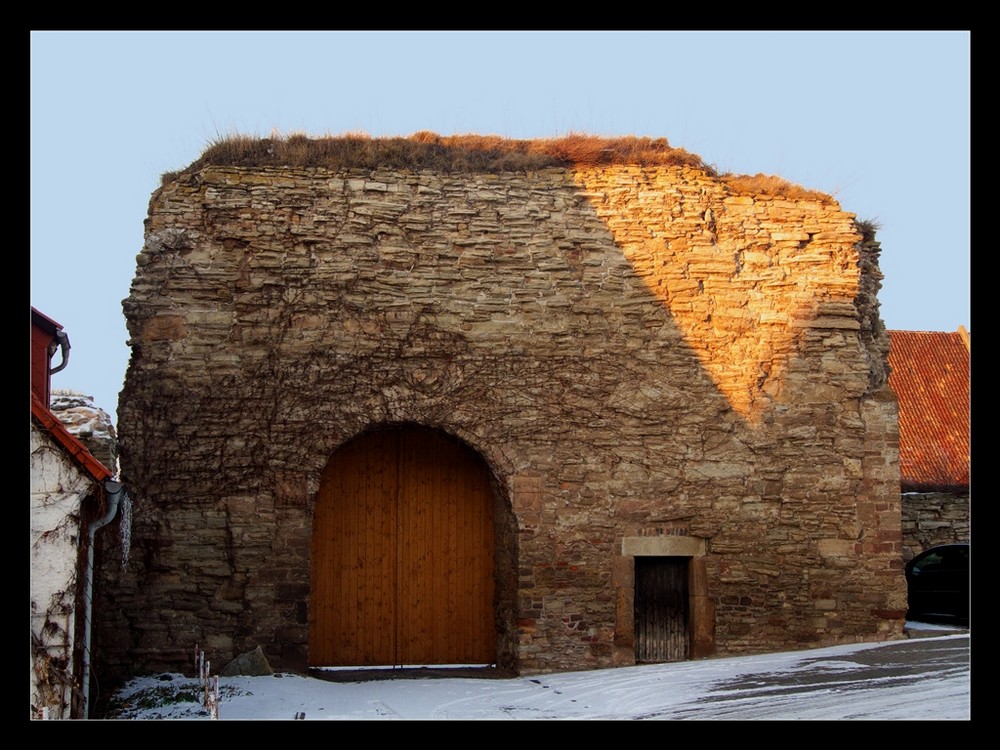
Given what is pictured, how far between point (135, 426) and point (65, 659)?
155 inches

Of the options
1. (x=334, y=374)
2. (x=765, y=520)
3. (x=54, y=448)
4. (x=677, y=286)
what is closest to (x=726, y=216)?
(x=677, y=286)

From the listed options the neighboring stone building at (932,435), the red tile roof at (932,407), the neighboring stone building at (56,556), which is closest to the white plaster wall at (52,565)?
the neighboring stone building at (56,556)

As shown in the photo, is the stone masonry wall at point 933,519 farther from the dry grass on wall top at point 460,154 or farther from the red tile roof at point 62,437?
the red tile roof at point 62,437

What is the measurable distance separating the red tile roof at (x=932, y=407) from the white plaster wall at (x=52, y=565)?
572 inches

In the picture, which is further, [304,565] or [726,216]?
[726,216]

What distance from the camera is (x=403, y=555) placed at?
12.7m

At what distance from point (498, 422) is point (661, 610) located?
265 centimetres

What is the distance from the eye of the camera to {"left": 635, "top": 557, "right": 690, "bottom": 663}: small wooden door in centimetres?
1238

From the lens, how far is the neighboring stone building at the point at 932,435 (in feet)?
59.4
